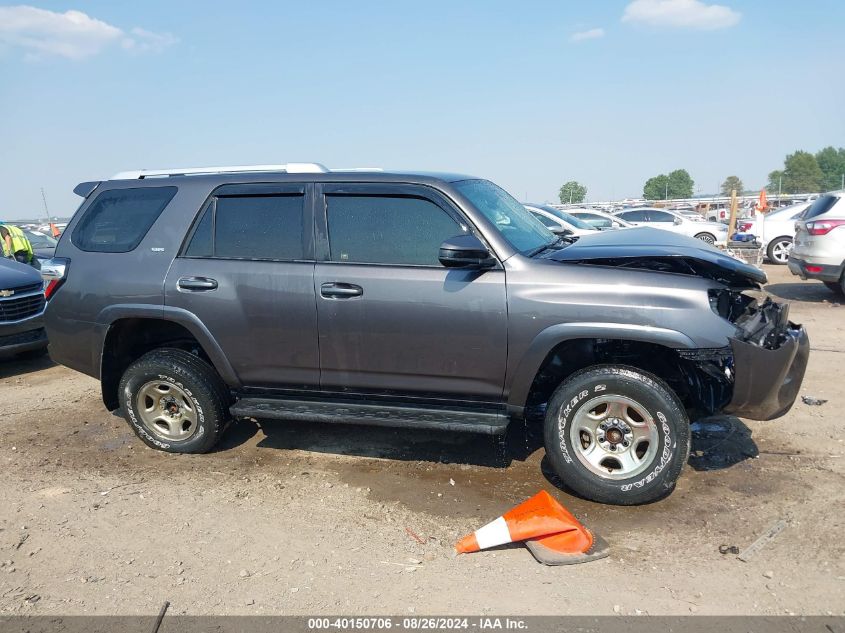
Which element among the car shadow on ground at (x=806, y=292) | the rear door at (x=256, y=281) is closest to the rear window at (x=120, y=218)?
the rear door at (x=256, y=281)

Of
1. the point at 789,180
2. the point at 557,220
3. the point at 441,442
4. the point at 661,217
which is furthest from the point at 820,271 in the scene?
the point at 789,180

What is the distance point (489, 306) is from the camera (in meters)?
3.85

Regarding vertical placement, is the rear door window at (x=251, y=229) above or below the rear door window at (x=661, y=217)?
above

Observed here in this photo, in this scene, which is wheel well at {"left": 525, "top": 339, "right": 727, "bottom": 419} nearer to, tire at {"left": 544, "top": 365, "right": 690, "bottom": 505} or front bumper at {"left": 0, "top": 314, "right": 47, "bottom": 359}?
tire at {"left": 544, "top": 365, "right": 690, "bottom": 505}

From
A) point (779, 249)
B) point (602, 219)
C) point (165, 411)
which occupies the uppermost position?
point (602, 219)

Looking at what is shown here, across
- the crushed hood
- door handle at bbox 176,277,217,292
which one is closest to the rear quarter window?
the crushed hood

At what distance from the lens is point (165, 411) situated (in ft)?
15.7

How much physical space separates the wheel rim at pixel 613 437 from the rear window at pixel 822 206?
8836mm

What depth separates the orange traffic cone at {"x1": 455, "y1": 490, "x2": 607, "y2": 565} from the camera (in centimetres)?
334

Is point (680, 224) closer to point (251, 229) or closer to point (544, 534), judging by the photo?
point (251, 229)

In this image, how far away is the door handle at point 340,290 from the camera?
161 inches

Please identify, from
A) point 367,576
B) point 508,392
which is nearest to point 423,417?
point 508,392

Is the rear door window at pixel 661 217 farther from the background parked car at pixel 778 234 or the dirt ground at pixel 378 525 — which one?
the dirt ground at pixel 378 525

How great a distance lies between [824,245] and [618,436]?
836cm
